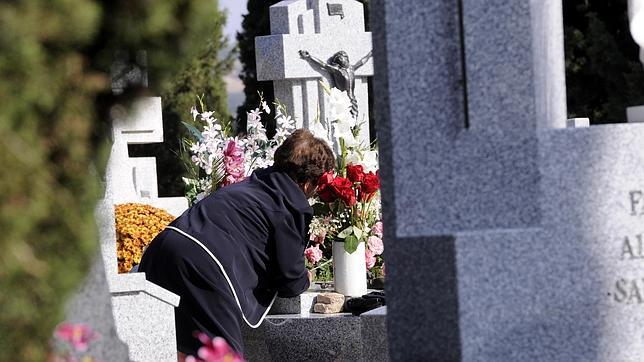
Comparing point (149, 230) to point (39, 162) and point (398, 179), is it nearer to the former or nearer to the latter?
point (398, 179)

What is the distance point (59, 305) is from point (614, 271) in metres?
1.84

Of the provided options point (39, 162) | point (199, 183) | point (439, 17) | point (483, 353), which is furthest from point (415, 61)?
point (199, 183)

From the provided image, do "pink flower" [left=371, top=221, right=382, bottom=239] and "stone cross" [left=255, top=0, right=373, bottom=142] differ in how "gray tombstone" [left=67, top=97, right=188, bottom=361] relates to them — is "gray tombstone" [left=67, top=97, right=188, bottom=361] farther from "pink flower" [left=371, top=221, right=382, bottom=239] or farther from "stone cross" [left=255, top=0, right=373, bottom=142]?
"pink flower" [left=371, top=221, right=382, bottom=239]

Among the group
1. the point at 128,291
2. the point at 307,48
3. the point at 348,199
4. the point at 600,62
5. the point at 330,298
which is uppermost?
the point at 600,62

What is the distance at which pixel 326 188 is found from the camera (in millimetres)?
6453

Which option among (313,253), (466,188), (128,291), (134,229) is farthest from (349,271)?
(466,188)

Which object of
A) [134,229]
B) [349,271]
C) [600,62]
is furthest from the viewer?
[600,62]

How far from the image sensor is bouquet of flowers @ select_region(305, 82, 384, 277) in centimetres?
647

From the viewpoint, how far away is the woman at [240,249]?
5.30m

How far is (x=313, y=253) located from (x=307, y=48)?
3023 millimetres

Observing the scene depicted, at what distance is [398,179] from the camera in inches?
133

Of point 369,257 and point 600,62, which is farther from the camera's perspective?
point 600,62

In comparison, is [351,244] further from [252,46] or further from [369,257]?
[252,46]

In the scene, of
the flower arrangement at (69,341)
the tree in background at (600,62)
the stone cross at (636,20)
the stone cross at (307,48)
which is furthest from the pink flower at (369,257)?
the tree in background at (600,62)
